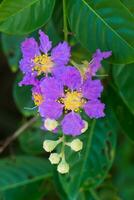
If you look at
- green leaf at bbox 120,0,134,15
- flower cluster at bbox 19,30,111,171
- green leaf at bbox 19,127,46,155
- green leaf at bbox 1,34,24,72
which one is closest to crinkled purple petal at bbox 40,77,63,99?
flower cluster at bbox 19,30,111,171

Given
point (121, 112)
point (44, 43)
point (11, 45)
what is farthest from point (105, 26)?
point (11, 45)

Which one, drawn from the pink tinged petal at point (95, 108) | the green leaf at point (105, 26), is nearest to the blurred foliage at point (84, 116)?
the green leaf at point (105, 26)

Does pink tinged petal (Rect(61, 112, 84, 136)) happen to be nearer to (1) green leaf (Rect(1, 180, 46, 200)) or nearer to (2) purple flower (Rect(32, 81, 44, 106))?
(2) purple flower (Rect(32, 81, 44, 106))

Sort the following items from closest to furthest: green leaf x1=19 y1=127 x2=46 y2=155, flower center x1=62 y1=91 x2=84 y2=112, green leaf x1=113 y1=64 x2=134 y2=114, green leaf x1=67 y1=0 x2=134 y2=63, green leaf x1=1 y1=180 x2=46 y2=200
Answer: green leaf x1=67 y1=0 x2=134 y2=63
flower center x1=62 y1=91 x2=84 y2=112
green leaf x1=113 y1=64 x2=134 y2=114
green leaf x1=1 y1=180 x2=46 y2=200
green leaf x1=19 y1=127 x2=46 y2=155

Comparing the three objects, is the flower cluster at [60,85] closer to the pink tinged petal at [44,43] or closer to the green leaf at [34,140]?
the pink tinged petal at [44,43]

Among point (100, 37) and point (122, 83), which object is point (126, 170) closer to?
point (122, 83)

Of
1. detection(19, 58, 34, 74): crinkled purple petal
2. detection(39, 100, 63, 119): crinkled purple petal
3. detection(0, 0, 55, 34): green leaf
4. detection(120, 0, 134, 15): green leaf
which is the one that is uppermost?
detection(0, 0, 55, 34): green leaf

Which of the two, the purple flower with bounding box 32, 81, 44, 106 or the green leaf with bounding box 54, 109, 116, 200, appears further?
the green leaf with bounding box 54, 109, 116, 200
